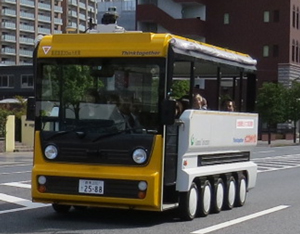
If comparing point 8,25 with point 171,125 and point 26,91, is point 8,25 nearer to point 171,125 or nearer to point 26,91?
point 26,91

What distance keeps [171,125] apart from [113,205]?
60.5 inches

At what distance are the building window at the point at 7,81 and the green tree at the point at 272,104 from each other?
28.2 meters

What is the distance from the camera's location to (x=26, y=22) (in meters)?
133

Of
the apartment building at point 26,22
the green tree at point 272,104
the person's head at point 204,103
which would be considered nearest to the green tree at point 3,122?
the person's head at point 204,103

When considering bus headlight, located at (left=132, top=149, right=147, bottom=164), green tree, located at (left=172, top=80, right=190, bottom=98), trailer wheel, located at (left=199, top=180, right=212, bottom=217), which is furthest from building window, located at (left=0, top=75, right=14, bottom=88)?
bus headlight, located at (left=132, top=149, right=147, bottom=164)

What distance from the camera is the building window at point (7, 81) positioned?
264 feet

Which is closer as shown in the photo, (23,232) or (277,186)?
(23,232)

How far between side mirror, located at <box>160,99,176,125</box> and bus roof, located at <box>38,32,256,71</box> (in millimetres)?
763

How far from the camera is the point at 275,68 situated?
77250 millimetres

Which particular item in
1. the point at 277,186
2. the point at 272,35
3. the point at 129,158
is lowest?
the point at 277,186

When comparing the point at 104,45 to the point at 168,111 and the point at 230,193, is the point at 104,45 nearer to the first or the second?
the point at 168,111

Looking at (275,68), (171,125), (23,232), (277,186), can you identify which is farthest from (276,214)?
(275,68)

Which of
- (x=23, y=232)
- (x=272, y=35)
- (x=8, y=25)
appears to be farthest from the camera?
(x=8, y=25)

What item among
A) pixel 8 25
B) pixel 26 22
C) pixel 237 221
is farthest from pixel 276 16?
pixel 26 22
